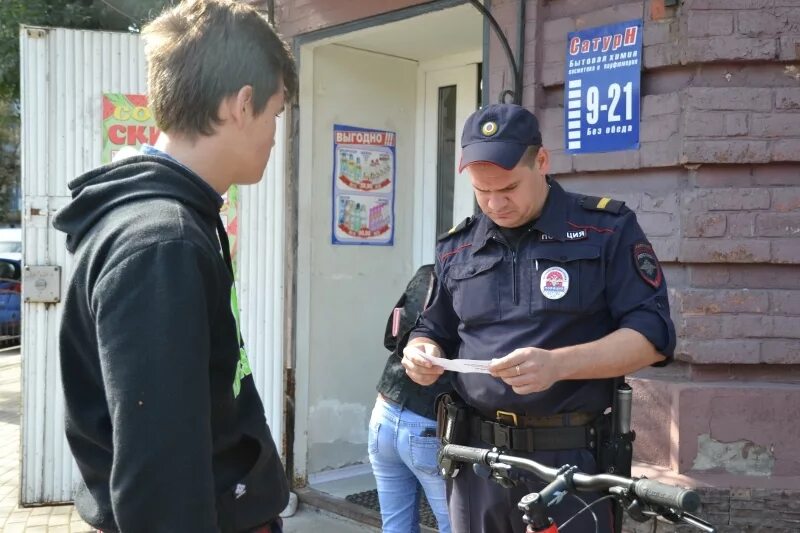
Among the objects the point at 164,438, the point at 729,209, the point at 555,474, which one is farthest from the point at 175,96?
the point at 729,209

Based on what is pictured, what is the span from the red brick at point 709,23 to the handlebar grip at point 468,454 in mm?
2149

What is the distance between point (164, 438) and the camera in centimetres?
134

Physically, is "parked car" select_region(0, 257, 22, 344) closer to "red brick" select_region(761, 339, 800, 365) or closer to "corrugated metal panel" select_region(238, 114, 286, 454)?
"corrugated metal panel" select_region(238, 114, 286, 454)

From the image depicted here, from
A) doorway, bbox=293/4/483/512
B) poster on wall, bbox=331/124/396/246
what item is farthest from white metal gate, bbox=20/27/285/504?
poster on wall, bbox=331/124/396/246

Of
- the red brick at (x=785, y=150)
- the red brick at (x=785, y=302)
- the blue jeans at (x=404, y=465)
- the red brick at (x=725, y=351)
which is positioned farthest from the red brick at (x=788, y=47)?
the blue jeans at (x=404, y=465)

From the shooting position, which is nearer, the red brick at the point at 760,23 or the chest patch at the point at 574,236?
the chest patch at the point at 574,236

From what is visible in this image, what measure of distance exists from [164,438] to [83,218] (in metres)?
0.52

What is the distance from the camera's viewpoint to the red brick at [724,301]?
3396 millimetres

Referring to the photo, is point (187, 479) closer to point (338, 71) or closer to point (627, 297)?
point (627, 297)

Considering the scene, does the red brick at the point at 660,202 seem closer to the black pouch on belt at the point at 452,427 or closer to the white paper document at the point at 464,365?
the black pouch on belt at the point at 452,427

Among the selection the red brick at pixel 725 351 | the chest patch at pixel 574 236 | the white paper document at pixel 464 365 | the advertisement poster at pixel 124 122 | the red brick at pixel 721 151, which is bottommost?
the red brick at pixel 725 351

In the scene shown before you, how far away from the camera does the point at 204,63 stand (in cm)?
162

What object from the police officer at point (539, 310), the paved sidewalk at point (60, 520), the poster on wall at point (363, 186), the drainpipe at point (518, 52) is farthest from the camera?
the poster on wall at point (363, 186)

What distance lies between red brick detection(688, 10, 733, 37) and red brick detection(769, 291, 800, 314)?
1124 mm
